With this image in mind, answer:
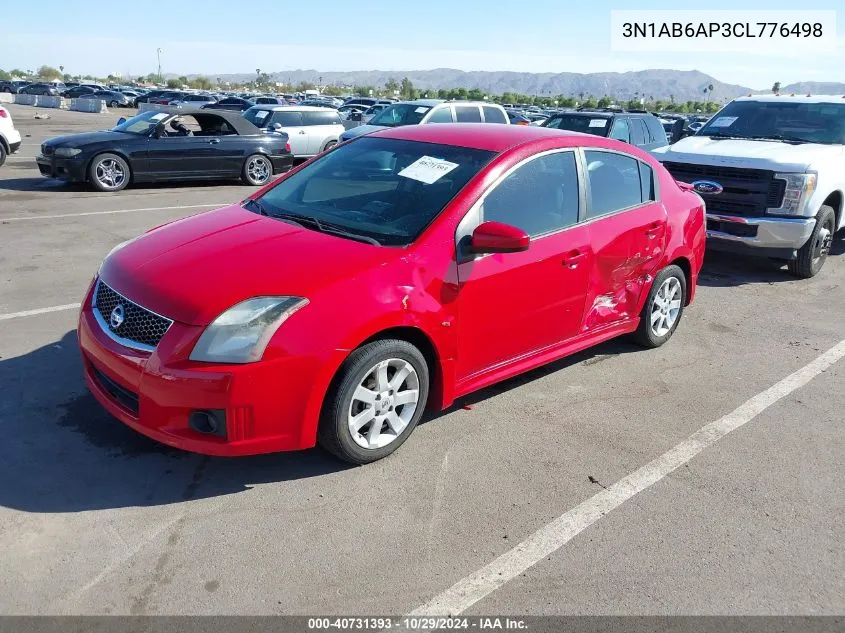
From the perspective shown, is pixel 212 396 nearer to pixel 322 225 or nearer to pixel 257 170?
pixel 322 225

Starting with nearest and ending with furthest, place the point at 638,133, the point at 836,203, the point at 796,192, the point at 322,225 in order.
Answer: the point at 322,225, the point at 796,192, the point at 836,203, the point at 638,133

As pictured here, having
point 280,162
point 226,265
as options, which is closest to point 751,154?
point 226,265

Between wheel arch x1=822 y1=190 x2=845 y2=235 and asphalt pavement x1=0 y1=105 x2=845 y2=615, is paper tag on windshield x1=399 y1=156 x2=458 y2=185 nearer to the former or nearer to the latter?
asphalt pavement x1=0 y1=105 x2=845 y2=615

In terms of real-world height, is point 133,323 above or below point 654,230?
below

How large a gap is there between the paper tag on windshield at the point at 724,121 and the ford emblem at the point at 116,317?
837 cm

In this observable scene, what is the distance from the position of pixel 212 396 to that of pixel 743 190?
6.80 m

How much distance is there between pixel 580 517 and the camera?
3479mm

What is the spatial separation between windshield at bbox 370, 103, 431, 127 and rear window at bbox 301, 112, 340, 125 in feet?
5.79

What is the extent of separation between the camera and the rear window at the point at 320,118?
56.7ft

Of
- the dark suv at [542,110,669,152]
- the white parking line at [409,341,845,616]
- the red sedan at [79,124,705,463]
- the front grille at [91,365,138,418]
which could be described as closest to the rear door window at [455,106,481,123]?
the dark suv at [542,110,669,152]

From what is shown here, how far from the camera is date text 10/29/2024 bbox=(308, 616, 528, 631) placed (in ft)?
8.92

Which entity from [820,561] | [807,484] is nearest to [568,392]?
[807,484]

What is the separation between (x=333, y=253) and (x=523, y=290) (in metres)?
1.20

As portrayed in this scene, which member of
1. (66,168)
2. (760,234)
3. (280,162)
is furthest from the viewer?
(280,162)
